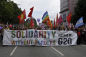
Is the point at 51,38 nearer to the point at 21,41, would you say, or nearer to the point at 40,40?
the point at 40,40

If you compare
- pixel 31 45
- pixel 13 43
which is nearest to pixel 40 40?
pixel 31 45

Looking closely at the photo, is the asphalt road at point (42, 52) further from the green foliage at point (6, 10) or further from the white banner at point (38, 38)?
the green foliage at point (6, 10)

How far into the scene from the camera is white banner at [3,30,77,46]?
19.1 meters

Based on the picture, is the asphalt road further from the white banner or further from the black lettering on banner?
the black lettering on banner

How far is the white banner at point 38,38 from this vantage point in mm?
19078

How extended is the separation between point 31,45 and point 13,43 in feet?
5.21

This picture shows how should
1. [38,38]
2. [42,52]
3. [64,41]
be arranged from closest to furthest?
1. [42,52]
2. [38,38]
3. [64,41]


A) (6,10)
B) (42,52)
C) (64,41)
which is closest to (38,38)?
(64,41)

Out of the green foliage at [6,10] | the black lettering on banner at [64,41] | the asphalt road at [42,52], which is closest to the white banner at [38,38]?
the black lettering on banner at [64,41]

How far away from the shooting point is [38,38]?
1931 cm

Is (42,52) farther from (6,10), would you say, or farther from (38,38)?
(6,10)

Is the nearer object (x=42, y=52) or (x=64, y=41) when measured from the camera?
(x=42, y=52)

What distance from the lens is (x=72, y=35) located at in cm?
1981

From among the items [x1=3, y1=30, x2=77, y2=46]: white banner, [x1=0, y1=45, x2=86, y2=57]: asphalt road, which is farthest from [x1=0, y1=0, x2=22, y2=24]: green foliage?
[x1=0, y1=45, x2=86, y2=57]: asphalt road
